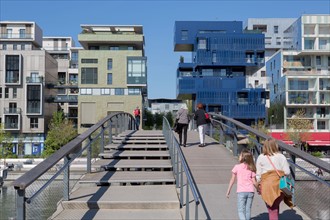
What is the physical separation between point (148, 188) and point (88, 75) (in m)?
63.0

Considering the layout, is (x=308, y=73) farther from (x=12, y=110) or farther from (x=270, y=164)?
(x=270, y=164)

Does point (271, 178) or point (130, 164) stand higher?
point (271, 178)

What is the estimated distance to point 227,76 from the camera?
217ft

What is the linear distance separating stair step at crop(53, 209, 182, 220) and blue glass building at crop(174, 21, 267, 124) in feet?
187

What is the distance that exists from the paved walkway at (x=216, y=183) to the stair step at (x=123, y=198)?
586 millimetres

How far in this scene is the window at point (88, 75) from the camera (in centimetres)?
7075

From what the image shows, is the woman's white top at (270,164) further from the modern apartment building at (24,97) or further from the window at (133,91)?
the modern apartment building at (24,97)

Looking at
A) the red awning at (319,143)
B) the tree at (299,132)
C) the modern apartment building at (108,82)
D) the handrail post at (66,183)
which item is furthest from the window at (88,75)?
the handrail post at (66,183)

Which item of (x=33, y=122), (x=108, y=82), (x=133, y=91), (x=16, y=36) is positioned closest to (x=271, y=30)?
(x=133, y=91)

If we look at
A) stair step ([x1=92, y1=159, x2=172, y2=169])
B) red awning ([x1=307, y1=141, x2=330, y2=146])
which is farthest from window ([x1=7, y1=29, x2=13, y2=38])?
stair step ([x1=92, y1=159, x2=172, y2=169])

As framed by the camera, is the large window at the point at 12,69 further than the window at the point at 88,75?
No

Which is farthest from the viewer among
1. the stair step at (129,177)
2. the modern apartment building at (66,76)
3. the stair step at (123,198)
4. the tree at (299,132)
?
the modern apartment building at (66,76)

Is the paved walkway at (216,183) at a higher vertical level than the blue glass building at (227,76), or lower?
lower

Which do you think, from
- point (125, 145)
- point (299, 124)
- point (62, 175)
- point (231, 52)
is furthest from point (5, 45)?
point (62, 175)
